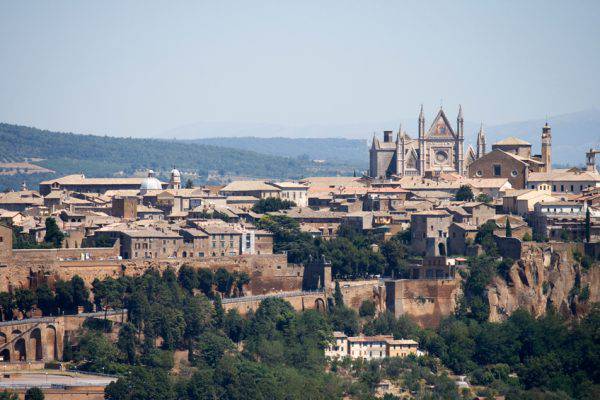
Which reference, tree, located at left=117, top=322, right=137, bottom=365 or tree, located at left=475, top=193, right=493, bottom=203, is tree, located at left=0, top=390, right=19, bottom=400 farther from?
tree, located at left=475, top=193, right=493, bottom=203

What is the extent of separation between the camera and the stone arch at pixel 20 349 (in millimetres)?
70125

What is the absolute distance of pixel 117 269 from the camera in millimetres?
77062

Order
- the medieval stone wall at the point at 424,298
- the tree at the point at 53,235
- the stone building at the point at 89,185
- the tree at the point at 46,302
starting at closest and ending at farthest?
the tree at the point at 46,302, the medieval stone wall at the point at 424,298, the tree at the point at 53,235, the stone building at the point at 89,185

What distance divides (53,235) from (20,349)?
11908 mm

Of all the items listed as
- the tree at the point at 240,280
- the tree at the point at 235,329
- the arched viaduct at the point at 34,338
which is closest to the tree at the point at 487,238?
the tree at the point at 240,280

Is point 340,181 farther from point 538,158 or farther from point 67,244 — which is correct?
point 67,244

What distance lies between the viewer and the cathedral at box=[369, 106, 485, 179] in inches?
4267

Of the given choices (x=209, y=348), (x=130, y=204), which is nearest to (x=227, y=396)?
(x=209, y=348)

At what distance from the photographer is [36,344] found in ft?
231

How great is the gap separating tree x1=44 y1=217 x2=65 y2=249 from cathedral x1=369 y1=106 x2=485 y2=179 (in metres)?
30.5

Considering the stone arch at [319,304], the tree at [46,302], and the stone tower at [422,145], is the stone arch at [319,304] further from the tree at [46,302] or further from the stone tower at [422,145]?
the stone tower at [422,145]

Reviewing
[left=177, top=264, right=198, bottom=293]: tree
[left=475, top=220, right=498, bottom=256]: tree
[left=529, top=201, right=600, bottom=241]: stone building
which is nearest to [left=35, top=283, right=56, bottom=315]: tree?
[left=177, top=264, right=198, bottom=293]: tree

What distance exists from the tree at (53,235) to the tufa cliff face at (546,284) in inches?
736

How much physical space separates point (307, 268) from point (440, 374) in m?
9.91
